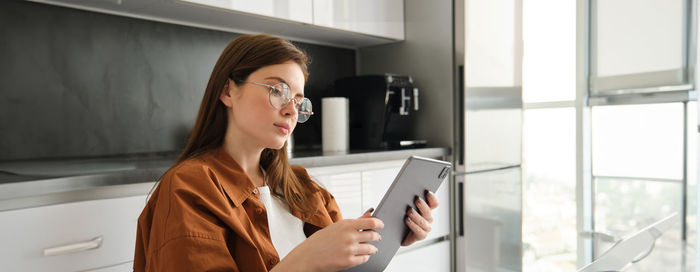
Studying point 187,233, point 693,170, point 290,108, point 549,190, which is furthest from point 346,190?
point 693,170

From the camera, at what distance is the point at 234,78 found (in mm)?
975

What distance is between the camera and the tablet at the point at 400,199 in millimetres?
860

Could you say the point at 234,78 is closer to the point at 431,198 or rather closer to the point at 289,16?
the point at 431,198

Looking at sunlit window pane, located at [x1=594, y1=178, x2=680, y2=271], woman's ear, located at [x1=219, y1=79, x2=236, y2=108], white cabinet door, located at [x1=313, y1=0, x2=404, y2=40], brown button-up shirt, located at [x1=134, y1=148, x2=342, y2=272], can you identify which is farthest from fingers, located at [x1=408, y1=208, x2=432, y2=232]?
sunlit window pane, located at [x1=594, y1=178, x2=680, y2=271]

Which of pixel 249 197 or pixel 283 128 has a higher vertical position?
pixel 283 128

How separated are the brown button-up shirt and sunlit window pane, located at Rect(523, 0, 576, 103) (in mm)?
2092

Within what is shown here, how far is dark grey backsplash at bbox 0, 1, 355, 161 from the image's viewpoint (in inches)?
61.9

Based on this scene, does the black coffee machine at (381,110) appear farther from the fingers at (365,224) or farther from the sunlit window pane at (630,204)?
the fingers at (365,224)

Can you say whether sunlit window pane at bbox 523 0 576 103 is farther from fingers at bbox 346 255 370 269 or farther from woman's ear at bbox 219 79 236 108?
fingers at bbox 346 255 370 269

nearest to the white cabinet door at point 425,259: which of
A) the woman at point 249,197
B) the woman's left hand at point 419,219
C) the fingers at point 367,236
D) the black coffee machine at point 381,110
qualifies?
the black coffee machine at point 381,110

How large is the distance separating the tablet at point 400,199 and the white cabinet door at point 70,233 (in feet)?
2.23

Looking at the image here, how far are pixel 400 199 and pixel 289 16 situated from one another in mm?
1248

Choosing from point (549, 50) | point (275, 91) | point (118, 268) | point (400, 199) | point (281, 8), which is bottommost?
point (118, 268)

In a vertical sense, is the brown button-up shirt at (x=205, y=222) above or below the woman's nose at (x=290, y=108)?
below
